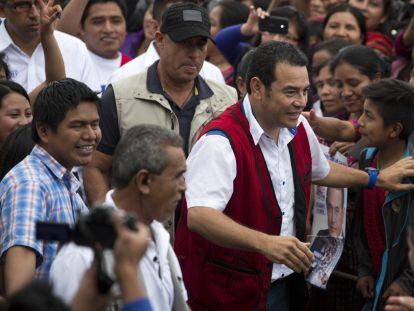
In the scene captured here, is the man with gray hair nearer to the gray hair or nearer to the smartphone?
the gray hair

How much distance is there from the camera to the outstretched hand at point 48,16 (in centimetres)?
578

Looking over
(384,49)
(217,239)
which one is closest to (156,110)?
(217,239)

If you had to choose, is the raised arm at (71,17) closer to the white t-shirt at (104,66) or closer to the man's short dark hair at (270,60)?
the white t-shirt at (104,66)

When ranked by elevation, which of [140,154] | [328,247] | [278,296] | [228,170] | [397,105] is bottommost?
[278,296]

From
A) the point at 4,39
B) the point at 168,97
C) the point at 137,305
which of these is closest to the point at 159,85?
the point at 168,97

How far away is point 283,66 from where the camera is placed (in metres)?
5.10

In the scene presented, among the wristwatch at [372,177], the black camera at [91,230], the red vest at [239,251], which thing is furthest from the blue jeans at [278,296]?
the black camera at [91,230]

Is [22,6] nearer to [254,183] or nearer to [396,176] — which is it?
[254,183]

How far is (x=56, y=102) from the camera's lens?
4.42 meters

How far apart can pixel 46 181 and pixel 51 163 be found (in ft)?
0.42

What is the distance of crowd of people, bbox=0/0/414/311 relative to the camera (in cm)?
377

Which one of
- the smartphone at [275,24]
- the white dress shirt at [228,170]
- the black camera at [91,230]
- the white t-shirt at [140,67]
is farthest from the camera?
the smartphone at [275,24]

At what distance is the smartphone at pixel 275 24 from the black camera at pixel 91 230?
4.72m

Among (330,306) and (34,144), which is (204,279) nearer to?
(34,144)
